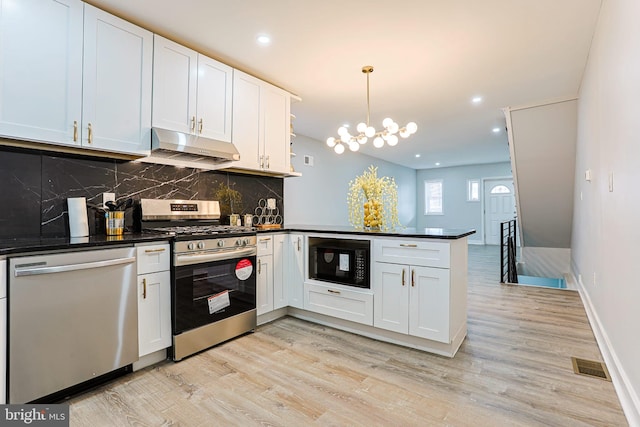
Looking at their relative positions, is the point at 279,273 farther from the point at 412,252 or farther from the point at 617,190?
the point at 617,190

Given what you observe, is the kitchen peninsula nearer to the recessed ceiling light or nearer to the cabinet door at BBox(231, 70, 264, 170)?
the cabinet door at BBox(231, 70, 264, 170)

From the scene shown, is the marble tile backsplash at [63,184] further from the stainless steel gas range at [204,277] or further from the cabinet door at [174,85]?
the cabinet door at [174,85]

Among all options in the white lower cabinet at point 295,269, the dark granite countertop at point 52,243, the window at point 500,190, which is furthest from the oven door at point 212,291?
the window at point 500,190

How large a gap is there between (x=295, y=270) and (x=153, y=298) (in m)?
1.42

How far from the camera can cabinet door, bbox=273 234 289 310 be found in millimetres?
3279

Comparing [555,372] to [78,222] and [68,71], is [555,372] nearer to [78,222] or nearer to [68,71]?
[78,222]

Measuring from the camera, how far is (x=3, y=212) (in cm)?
214

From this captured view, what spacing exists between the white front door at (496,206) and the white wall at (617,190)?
6778 mm

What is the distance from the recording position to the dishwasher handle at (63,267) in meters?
1.71

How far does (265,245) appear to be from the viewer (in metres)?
3.18

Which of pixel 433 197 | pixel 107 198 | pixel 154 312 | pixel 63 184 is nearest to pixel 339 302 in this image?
pixel 154 312

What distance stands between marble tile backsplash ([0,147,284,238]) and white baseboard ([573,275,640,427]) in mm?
3507

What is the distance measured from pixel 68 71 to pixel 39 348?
1.74 metres

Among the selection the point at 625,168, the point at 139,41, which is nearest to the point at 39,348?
the point at 139,41
